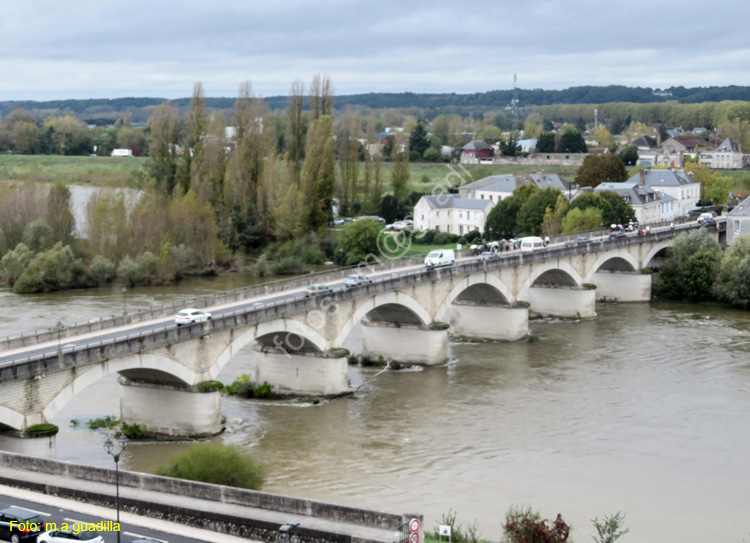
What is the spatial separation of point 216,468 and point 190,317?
35.9 feet

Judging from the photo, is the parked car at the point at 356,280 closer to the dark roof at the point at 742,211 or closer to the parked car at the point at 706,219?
the dark roof at the point at 742,211

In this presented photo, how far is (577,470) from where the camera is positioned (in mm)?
34875

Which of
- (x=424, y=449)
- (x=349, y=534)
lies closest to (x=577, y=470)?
(x=424, y=449)

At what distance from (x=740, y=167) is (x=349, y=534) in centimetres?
11928

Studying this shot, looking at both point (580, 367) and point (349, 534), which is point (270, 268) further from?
point (349, 534)

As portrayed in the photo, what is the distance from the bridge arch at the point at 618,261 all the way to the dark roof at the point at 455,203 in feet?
67.7

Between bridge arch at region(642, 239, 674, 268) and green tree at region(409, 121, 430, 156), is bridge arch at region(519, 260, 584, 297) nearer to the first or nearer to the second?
bridge arch at region(642, 239, 674, 268)

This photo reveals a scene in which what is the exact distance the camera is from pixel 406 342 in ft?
171

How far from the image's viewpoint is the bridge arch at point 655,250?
7225 cm

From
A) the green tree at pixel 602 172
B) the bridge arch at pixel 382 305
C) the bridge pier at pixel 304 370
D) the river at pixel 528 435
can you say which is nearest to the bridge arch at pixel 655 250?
the river at pixel 528 435

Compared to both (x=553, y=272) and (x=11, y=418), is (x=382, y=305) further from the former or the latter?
(x=11, y=418)

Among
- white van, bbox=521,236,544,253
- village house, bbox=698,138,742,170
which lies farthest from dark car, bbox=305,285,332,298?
village house, bbox=698,138,742,170

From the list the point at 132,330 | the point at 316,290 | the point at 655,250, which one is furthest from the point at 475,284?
the point at 132,330

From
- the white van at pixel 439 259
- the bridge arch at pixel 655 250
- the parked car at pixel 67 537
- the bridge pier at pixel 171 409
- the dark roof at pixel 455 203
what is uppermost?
the dark roof at pixel 455 203
